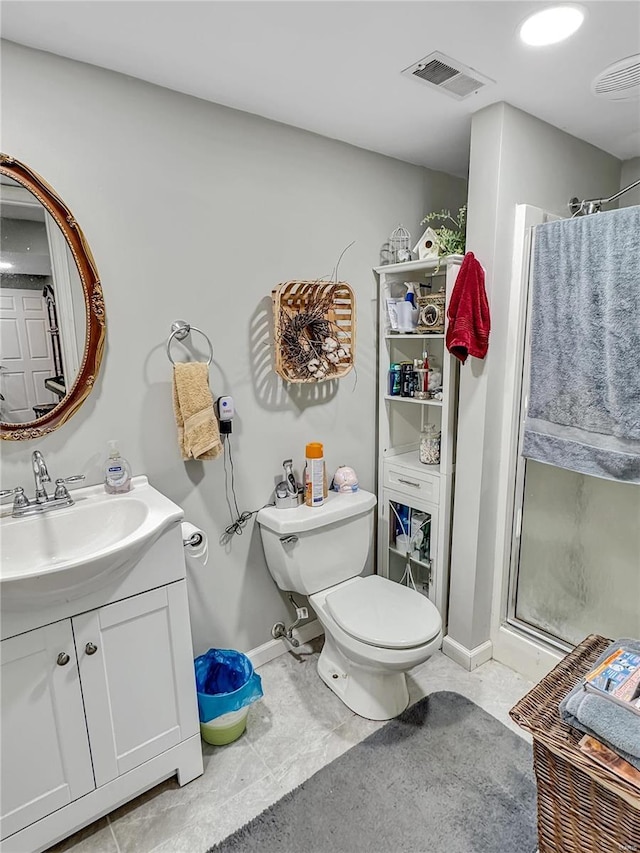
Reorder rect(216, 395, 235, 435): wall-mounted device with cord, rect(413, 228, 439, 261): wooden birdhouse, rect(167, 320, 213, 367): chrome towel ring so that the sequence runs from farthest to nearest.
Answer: rect(413, 228, 439, 261): wooden birdhouse, rect(216, 395, 235, 435): wall-mounted device with cord, rect(167, 320, 213, 367): chrome towel ring

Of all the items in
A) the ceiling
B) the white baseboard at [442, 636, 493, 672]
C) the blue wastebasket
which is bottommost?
the white baseboard at [442, 636, 493, 672]

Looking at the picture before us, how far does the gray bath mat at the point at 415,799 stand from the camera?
1.37m

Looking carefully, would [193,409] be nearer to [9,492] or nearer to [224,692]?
[9,492]

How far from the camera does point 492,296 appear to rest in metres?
1.85

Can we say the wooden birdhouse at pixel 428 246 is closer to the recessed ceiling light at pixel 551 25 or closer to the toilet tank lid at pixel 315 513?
the recessed ceiling light at pixel 551 25

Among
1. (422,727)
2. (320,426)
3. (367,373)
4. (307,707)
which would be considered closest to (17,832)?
(307,707)

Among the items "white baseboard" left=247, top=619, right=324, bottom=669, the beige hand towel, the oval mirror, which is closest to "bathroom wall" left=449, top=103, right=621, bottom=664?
"white baseboard" left=247, top=619, right=324, bottom=669

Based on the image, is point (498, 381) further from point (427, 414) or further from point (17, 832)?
point (17, 832)

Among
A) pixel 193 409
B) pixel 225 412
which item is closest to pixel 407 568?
pixel 225 412

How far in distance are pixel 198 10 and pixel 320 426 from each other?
1.47m

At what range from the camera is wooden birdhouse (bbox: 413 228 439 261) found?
203 cm

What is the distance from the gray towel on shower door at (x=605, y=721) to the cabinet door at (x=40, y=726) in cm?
127

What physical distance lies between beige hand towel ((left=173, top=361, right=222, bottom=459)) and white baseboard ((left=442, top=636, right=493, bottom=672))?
142cm

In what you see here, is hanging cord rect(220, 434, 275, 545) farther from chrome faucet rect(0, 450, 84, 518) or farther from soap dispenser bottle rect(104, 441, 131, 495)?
chrome faucet rect(0, 450, 84, 518)
